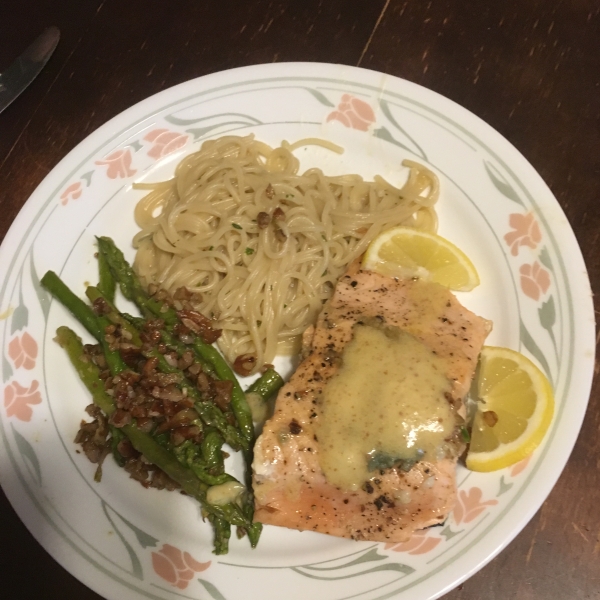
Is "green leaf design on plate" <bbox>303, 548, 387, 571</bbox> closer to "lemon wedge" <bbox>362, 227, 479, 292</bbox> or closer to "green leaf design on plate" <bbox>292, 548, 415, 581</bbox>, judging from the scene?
"green leaf design on plate" <bbox>292, 548, 415, 581</bbox>

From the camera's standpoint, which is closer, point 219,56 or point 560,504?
point 560,504

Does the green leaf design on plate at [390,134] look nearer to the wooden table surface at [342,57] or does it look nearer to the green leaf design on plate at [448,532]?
the wooden table surface at [342,57]

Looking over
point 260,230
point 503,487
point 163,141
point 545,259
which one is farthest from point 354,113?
point 503,487

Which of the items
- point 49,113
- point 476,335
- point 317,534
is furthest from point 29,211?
point 476,335

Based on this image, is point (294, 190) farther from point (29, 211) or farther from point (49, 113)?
point (49, 113)

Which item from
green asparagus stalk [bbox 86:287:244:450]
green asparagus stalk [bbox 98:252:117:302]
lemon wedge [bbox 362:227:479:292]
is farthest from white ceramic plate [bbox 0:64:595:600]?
green asparagus stalk [bbox 86:287:244:450]

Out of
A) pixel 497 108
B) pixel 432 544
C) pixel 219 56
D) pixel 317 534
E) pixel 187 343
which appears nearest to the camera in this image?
pixel 432 544

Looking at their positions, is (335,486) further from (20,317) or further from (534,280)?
(20,317)
